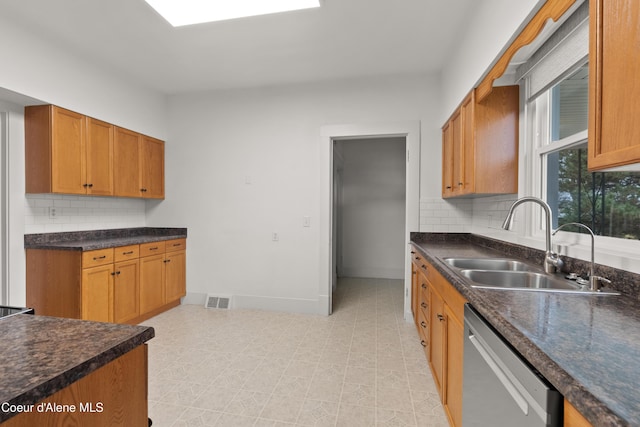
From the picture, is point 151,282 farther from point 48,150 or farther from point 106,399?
point 106,399

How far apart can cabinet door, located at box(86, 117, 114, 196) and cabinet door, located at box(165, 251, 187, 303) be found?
3.31 feet

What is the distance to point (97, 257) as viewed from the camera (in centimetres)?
271

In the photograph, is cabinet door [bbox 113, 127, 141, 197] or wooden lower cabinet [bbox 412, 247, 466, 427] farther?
cabinet door [bbox 113, 127, 141, 197]

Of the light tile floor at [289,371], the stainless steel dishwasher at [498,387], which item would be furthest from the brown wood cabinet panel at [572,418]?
the light tile floor at [289,371]

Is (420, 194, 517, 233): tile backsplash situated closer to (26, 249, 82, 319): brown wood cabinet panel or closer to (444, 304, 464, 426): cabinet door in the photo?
(444, 304, 464, 426): cabinet door

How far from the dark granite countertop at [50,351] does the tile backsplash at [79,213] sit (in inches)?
99.7

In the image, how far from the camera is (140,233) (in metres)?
3.90

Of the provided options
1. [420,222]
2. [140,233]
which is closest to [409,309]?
[420,222]

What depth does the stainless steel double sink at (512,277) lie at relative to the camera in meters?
1.30

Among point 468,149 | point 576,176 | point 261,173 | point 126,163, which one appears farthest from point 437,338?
point 126,163

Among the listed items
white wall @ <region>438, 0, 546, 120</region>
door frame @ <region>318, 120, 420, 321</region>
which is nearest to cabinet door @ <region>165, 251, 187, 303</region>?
door frame @ <region>318, 120, 420, 321</region>

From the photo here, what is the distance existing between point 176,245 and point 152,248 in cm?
37

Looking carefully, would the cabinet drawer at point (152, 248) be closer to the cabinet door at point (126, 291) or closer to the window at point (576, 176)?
the cabinet door at point (126, 291)

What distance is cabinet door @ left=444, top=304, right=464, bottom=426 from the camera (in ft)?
4.55
